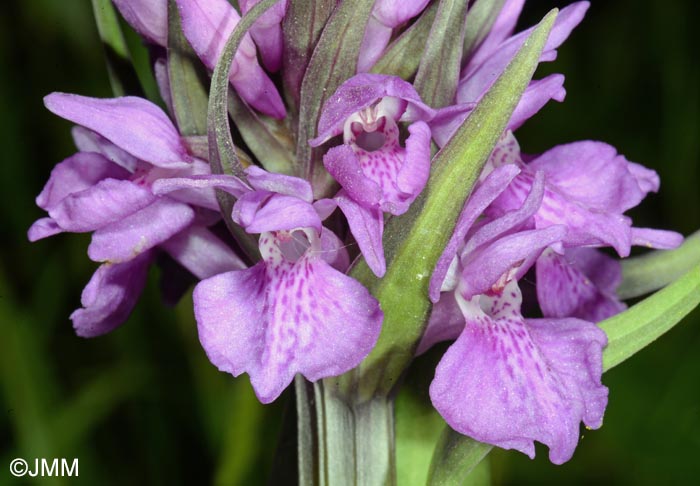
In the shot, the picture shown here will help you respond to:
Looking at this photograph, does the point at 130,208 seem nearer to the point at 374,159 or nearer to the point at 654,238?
the point at 374,159

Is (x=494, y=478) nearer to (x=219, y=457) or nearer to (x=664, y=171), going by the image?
(x=219, y=457)

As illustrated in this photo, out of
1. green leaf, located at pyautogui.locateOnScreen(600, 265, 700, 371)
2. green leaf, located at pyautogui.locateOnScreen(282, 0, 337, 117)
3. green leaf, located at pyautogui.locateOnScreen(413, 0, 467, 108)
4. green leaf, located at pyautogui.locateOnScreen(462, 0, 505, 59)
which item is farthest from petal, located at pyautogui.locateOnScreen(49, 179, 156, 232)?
green leaf, located at pyautogui.locateOnScreen(600, 265, 700, 371)

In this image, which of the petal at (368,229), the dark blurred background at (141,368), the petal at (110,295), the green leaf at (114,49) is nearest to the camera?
the petal at (368,229)

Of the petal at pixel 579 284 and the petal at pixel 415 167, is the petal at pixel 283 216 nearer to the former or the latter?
the petal at pixel 415 167

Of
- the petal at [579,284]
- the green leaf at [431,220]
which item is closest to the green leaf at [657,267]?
the petal at [579,284]

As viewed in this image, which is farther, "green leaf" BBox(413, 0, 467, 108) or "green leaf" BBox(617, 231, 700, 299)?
"green leaf" BBox(617, 231, 700, 299)

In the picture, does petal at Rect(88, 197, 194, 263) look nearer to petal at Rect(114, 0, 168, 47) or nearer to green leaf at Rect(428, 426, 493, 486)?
petal at Rect(114, 0, 168, 47)

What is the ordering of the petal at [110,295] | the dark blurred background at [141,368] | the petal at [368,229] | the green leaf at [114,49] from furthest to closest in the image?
1. the dark blurred background at [141,368]
2. the green leaf at [114,49]
3. the petal at [110,295]
4. the petal at [368,229]

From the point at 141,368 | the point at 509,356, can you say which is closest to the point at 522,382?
the point at 509,356
